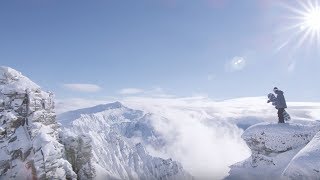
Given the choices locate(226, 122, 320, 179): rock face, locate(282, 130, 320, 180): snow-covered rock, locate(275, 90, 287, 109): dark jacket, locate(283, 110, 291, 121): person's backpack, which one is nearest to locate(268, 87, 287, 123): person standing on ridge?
locate(275, 90, 287, 109): dark jacket

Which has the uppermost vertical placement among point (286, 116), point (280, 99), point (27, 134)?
point (280, 99)

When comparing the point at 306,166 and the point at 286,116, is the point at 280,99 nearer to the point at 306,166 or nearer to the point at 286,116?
the point at 286,116

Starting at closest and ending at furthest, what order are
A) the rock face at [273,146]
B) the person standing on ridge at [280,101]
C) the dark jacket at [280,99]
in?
the rock face at [273,146], the person standing on ridge at [280,101], the dark jacket at [280,99]

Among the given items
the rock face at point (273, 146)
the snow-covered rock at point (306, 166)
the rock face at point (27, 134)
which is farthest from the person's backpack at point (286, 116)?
the rock face at point (27, 134)

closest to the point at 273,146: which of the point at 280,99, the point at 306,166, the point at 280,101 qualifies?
the point at 280,101

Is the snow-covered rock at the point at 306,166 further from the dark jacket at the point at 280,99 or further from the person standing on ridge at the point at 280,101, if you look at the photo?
the dark jacket at the point at 280,99

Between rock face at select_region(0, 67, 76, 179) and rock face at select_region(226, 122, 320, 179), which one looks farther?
rock face at select_region(0, 67, 76, 179)

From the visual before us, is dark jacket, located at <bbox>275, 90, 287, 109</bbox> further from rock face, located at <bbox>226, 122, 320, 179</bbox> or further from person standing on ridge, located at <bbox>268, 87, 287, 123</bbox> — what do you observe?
rock face, located at <bbox>226, 122, 320, 179</bbox>

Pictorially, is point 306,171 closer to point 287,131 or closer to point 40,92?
point 287,131
